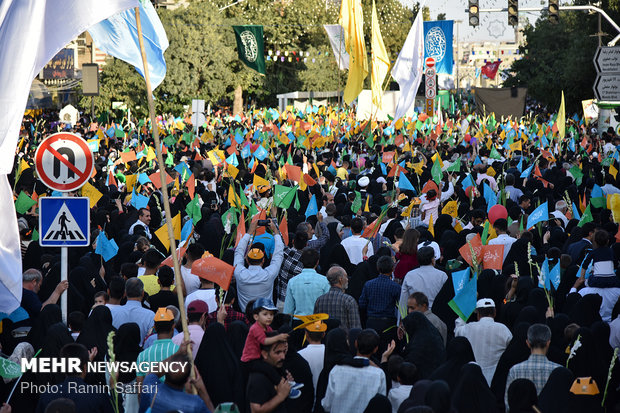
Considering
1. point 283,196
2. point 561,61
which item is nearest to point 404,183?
point 283,196

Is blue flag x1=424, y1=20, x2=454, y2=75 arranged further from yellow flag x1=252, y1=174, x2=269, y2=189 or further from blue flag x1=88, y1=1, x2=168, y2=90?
blue flag x1=88, y1=1, x2=168, y2=90

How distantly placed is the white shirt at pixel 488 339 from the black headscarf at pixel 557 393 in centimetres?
110

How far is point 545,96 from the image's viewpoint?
168ft

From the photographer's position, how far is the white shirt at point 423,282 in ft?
28.5

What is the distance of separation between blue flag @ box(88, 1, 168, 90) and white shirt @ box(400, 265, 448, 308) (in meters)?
2.85

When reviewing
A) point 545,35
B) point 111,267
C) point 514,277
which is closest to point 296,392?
point 514,277

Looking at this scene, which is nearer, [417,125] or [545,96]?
[417,125]

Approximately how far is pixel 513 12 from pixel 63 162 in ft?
59.6

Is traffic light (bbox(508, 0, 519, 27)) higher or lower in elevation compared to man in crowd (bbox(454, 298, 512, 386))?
higher

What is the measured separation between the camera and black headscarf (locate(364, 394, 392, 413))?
18.9ft

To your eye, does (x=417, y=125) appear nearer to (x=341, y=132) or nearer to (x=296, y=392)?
(x=341, y=132)

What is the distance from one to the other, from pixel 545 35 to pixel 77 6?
5166 cm

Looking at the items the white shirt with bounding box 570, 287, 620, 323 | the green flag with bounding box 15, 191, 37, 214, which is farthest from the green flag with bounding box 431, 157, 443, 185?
the white shirt with bounding box 570, 287, 620, 323

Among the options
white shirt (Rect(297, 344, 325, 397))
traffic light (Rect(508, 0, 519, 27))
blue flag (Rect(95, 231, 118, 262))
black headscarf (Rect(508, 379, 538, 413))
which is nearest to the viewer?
black headscarf (Rect(508, 379, 538, 413))
